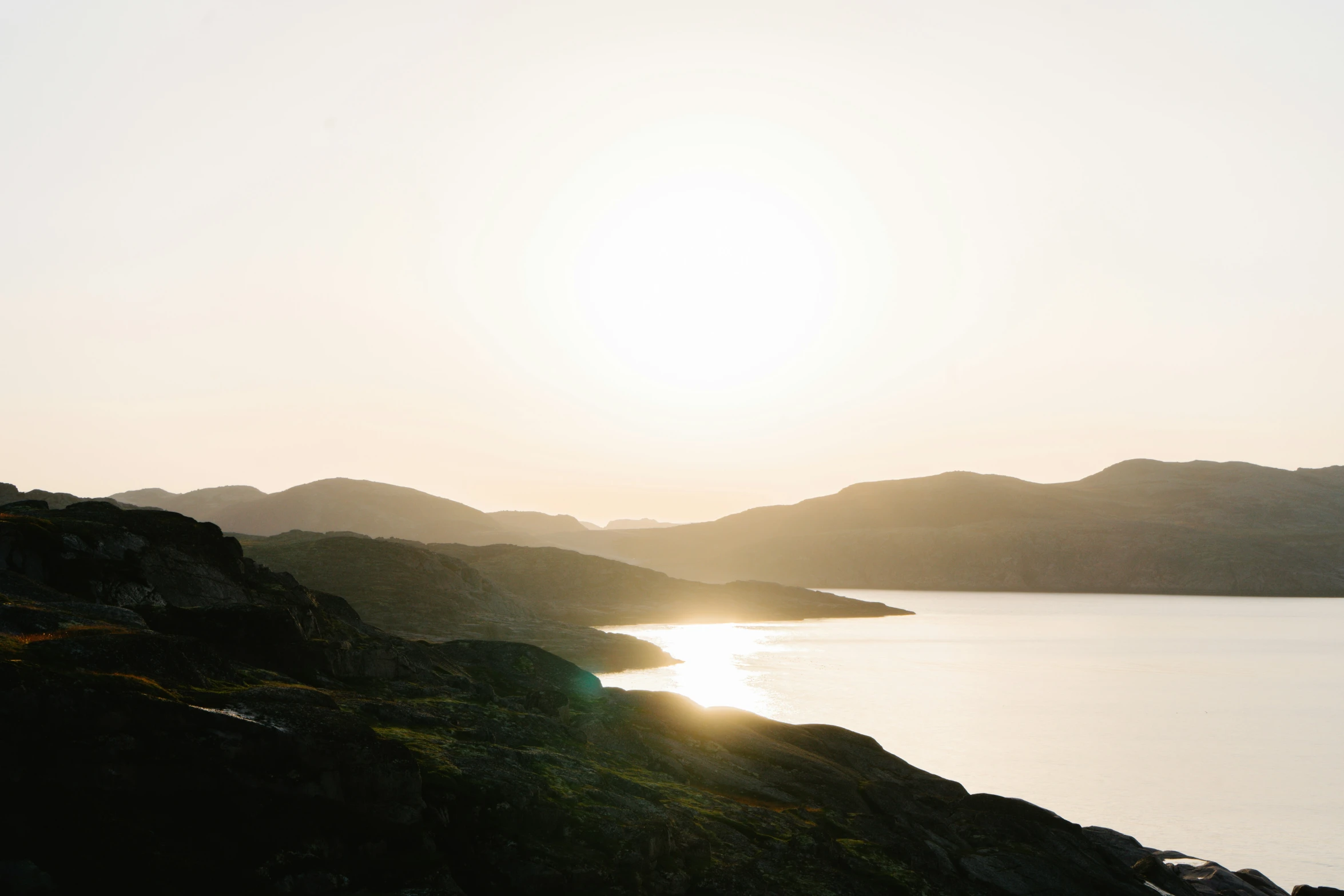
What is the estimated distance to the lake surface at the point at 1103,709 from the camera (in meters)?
41.7

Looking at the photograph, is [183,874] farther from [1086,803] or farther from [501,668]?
[1086,803]

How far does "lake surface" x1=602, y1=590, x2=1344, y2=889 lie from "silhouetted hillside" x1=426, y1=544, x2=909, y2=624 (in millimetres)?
11909

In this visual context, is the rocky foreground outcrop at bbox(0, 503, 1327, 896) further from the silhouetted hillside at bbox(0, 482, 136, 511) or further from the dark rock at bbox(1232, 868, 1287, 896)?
the silhouetted hillside at bbox(0, 482, 136, 511)

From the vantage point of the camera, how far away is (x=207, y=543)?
120 feet

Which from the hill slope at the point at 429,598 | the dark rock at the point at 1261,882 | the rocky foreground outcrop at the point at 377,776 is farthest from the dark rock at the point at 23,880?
the hill slope at the point at 429,598

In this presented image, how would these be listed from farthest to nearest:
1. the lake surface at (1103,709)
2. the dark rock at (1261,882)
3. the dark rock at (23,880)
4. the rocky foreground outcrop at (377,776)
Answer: the lake surface at (1103,709) < the dark rock at (1261,882) < the rocky foreground outcrop at (377,776) < the dark rock at (23,880)

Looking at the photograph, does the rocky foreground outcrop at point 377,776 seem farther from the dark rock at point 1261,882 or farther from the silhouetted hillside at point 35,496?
the silhouetted hillside at point 35,496

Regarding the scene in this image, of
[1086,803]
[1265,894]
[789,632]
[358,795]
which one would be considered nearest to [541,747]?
[358,795]

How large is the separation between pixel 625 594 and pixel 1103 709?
92.7m

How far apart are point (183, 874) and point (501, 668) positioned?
72.6 feet

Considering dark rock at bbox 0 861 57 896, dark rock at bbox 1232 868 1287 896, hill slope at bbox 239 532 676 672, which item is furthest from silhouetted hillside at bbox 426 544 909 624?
dark rock at bbox 0 861 57 896

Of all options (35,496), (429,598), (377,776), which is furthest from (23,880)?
(35,496)

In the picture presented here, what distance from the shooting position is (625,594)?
154 m

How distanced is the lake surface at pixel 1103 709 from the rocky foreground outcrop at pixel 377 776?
1054 cm
